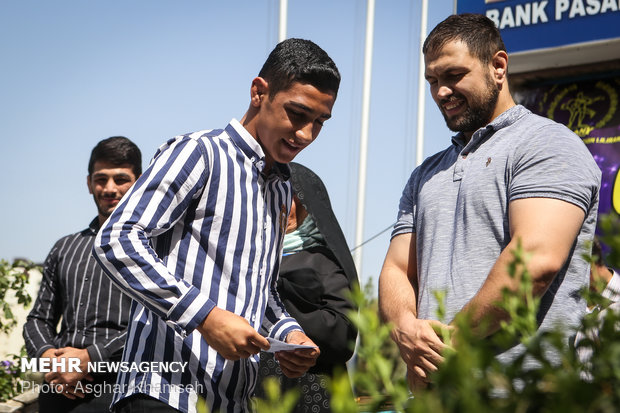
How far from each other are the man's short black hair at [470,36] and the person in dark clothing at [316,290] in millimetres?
1052

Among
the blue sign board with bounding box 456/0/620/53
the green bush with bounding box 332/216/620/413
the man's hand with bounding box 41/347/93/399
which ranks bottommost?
the man's hand with bounding box 41/347/93/399

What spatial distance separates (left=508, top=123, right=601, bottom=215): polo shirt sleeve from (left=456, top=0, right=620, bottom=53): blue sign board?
295cm

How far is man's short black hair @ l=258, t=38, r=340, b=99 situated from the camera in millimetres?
2090

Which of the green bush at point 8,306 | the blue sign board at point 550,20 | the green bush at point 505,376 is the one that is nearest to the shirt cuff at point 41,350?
the green bush at point 8,306

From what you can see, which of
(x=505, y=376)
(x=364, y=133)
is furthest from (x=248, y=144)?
(x=364, y=133)

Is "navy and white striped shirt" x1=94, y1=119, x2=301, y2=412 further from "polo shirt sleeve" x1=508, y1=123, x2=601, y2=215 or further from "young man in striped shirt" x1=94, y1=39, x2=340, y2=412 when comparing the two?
"polo shirt sleeve" x1=508, y1=123, x2=601, y2=215

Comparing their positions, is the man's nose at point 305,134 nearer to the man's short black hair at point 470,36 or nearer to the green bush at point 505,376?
the man's short black hair at point 470,36

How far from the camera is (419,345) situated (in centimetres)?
196

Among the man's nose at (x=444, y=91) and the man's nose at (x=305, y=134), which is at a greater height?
the man's nose at (x=444, y=91)

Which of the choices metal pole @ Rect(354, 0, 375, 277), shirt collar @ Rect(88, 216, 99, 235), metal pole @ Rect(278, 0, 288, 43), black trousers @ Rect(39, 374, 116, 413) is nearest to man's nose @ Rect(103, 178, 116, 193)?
shirt collar @ Rect(88, 216, 99, 235)

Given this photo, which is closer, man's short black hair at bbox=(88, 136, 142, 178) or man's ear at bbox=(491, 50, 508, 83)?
man's ear at bbox=(491, 50, 508, 83)

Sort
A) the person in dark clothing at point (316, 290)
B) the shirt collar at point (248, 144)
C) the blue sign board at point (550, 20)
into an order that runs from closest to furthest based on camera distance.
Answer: the shirt collar at point (248, 144) < the person in dark clothing at point (316, 290) < the blue sign board at point (550, 20)

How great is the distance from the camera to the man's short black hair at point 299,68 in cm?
209

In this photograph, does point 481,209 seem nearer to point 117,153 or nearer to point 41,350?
point 117,153
